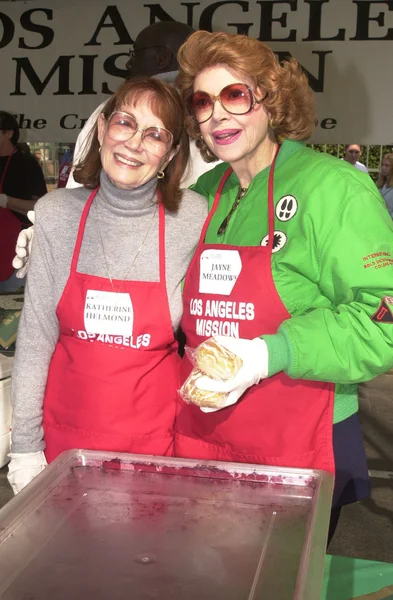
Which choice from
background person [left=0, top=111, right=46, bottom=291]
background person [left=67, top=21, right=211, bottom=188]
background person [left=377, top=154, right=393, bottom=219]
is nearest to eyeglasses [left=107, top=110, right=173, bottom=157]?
background person [left=67, top=21, right=211, bottom=188]

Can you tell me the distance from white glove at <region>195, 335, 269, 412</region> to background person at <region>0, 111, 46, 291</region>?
132 inches

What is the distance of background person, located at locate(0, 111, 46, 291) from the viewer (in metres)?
4.30

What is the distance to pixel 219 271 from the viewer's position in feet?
4.70

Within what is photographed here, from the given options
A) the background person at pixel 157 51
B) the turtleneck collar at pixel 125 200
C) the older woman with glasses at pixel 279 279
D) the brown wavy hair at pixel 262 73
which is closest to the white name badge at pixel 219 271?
the older woman with glasses at pixel 279 279

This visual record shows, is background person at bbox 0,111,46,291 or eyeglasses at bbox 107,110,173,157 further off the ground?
eyeglasses at bbox 107,110,173,157

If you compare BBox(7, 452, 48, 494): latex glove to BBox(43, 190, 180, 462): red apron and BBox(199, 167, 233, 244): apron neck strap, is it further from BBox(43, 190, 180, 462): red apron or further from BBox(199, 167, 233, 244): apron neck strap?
BBox(199, 167, 233, 244): apron neck strap

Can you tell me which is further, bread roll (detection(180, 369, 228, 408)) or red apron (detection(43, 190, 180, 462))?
red apron (detection(43, 190, 180, 462))

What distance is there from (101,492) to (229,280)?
51 centimetres

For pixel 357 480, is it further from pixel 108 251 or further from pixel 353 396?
pixel 108 251

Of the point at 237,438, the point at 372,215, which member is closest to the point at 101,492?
the point at 237,438

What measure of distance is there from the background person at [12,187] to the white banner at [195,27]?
313mm

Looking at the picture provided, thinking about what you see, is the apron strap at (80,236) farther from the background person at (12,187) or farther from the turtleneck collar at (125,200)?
the background person at (12,187)

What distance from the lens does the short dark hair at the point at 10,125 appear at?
167 inches

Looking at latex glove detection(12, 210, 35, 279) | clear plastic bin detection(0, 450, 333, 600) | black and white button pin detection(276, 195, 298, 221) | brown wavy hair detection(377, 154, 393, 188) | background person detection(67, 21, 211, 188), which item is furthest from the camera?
brown wavy hair detection(377, 154, 393, 188)
